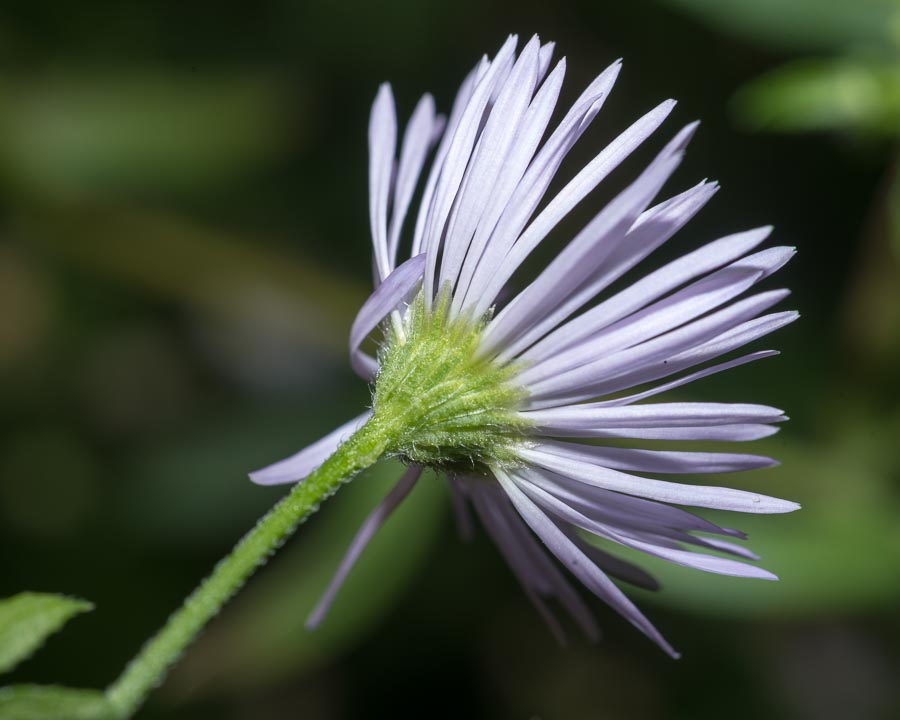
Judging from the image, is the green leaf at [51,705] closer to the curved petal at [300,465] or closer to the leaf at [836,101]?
the curved petal at [300,465]

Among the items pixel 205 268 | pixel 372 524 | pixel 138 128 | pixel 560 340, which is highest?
pixel 138 128

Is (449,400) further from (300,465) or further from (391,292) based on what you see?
(300,465)

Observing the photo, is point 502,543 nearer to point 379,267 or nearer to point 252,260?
point 379,267

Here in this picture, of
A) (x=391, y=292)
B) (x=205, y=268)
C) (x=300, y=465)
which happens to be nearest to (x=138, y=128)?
(x=205, y=268)

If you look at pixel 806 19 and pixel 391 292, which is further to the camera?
pixel 806 19

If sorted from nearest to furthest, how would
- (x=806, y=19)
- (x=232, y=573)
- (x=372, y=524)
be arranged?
(x=232, y=573) → (x=372, y=524) → (x=806, y=19)

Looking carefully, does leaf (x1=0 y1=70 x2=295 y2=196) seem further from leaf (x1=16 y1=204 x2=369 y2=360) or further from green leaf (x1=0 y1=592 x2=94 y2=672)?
green leaf (x1=0 y1=592 x2=94 y2=672)

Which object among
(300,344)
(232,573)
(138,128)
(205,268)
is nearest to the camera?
(232,573)
